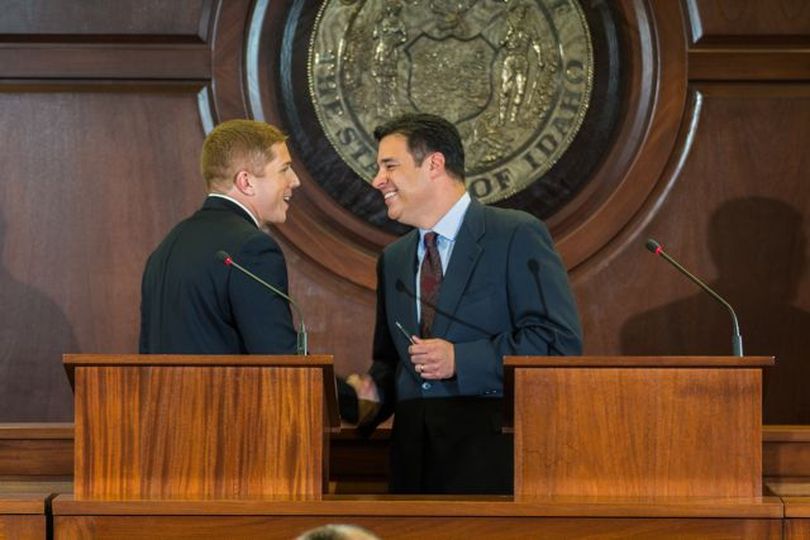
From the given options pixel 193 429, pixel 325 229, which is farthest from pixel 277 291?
pixel 325 229

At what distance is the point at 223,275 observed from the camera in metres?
3.55

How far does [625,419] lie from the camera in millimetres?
3102

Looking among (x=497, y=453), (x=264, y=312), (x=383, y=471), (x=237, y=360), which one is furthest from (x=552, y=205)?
(x=237, y=360)

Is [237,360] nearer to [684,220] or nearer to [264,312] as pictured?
[264,312]

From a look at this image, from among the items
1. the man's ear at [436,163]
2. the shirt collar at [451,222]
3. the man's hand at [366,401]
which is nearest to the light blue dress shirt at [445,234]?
the shirt collar at [451,222]

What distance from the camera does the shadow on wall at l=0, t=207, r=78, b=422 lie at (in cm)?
545

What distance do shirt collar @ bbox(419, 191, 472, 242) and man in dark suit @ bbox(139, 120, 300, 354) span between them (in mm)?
459

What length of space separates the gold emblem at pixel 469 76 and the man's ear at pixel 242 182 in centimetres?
175

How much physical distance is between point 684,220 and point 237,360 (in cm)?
272

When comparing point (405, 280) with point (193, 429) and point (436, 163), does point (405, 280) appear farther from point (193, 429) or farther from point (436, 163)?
point (193, 429)

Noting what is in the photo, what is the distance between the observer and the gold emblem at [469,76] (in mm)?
5535

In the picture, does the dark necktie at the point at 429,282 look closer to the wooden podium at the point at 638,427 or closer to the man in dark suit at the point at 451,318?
the man in dark suit at the point at 451,318

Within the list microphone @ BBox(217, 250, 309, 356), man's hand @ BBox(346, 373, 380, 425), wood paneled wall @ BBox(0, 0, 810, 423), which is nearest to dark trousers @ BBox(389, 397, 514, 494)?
man's hand @ BBox(346, 373, 380, 425)

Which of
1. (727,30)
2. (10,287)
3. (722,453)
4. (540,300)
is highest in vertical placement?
(727,30)
